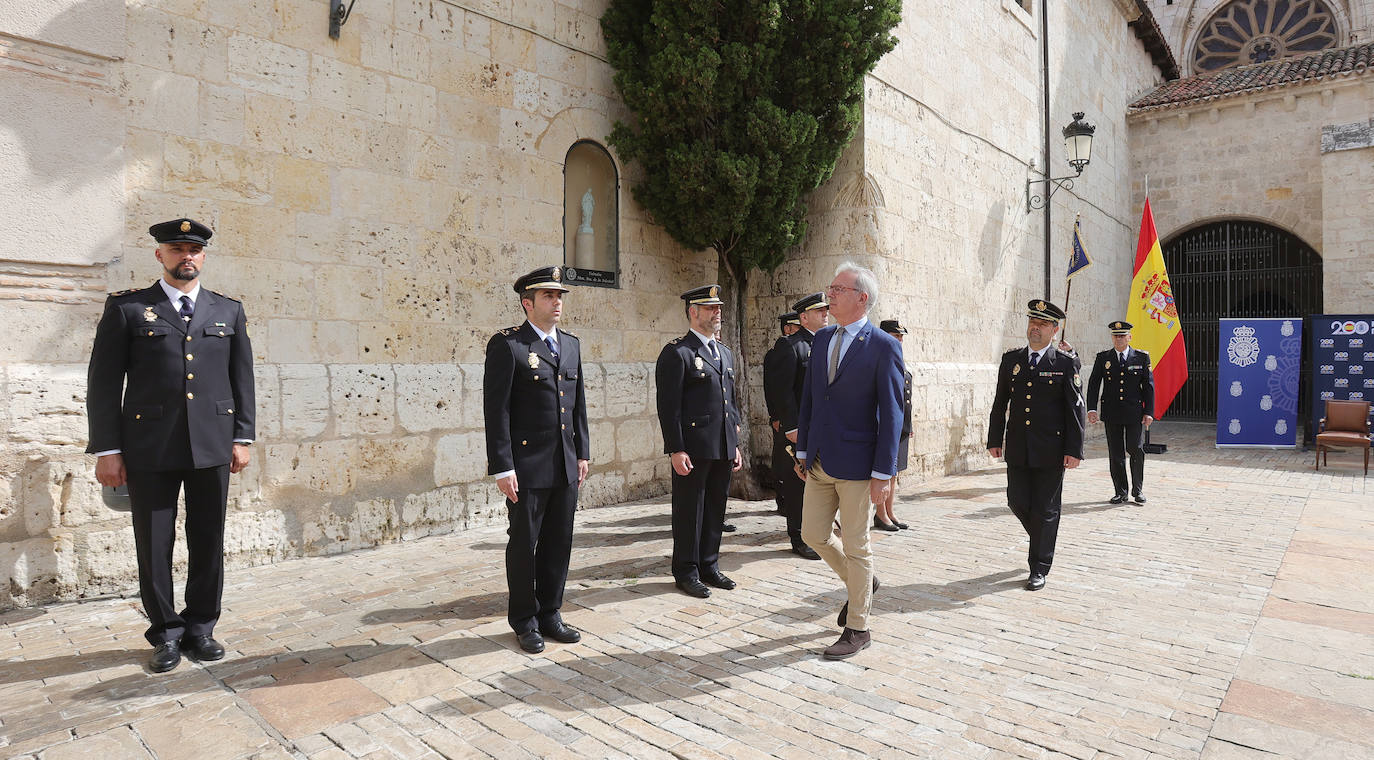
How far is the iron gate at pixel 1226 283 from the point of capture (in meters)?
16.6

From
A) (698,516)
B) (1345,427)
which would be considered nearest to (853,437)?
(698,516)

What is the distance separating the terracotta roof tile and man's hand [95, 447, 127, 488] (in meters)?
20.3

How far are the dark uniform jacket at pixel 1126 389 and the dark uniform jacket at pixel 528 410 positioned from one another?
6.86 metres

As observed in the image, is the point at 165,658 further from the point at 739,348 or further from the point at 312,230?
the point at 739,348

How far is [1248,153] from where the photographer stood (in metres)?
16.7

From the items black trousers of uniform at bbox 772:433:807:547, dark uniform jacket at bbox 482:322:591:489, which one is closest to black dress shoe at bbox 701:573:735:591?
black trousers of uniform at bbox 772:433:807:547

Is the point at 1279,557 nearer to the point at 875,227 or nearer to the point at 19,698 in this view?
the point at 875,227

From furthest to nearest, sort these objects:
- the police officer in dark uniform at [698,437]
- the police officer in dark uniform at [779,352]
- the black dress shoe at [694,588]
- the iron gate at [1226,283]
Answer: the iron gate at [1226,283] < the police officer in dark uniform at [779,352] < the police officer in dark uniform at [698,437] < the black dress shoe at [694,588]

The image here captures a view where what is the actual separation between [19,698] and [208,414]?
4.48ft

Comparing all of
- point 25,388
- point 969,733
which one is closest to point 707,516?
point 969,733

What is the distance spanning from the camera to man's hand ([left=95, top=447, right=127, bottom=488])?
3580mm

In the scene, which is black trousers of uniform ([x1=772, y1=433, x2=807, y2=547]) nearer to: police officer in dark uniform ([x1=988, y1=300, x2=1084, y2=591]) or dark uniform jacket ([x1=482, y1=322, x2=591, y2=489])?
police officer in dark uniform ([x1=988, y1=300, x2=1084, y2=591])

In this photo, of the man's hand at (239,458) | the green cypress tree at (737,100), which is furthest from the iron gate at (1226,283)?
the man's hand at (239,458)

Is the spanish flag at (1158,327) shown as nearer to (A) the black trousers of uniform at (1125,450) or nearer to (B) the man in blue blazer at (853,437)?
(A) the black trousers of uniform at (1125,450)
